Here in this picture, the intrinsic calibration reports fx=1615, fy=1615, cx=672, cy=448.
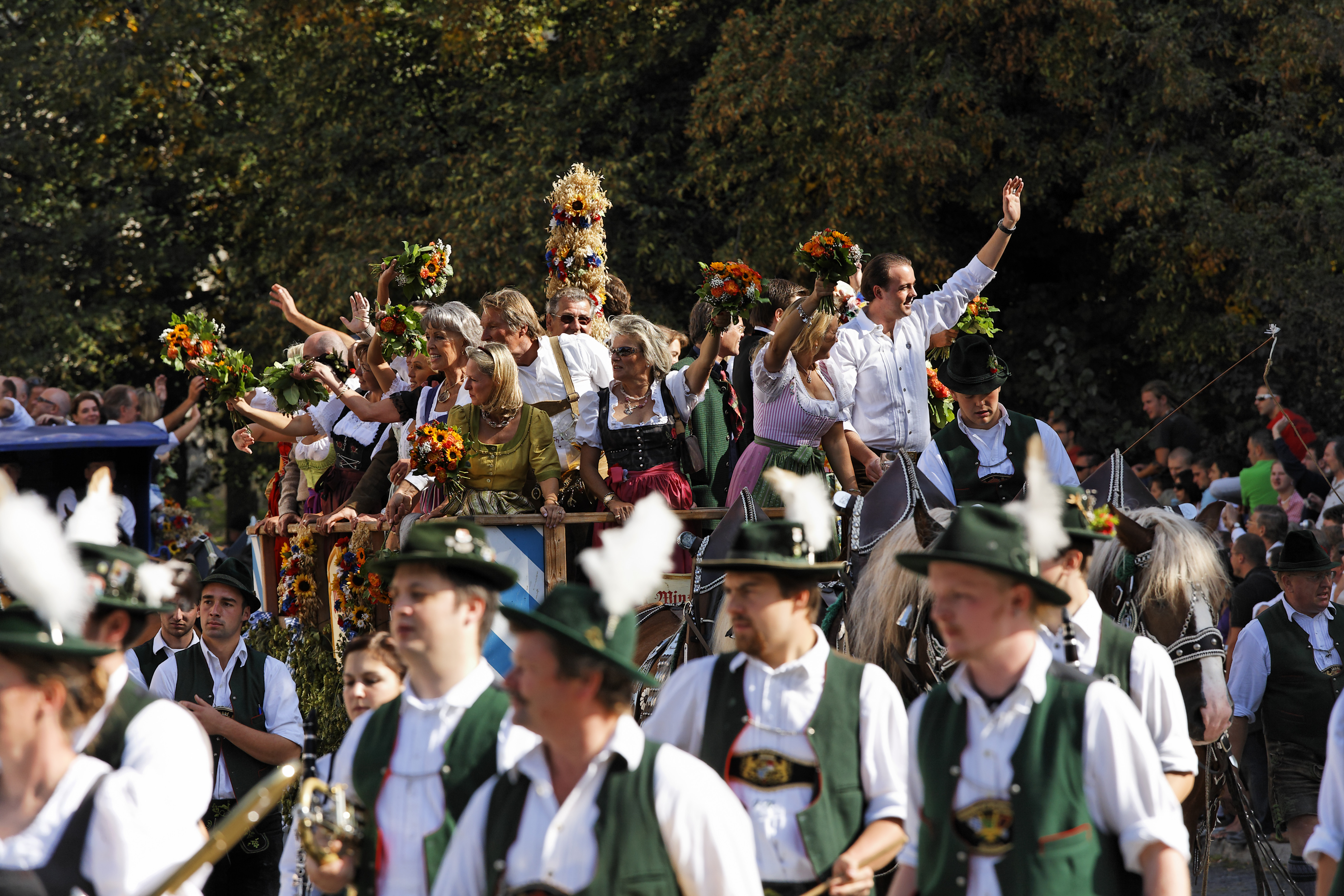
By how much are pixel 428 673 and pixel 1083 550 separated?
1805mm

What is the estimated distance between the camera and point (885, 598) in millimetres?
6273

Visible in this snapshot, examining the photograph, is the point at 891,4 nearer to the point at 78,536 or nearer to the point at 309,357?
the point at 309,357

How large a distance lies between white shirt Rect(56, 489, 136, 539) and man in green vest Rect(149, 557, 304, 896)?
17.1 ft

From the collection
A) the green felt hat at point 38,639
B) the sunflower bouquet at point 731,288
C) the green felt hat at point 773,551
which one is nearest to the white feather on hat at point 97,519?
the green felt hat at point 38,639

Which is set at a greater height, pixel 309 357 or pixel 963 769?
pixel 309 357

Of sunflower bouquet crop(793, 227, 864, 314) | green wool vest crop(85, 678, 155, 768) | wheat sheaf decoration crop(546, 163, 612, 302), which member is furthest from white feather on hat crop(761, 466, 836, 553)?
wheat sheaf decoration crop(546, 163, 612, 302)

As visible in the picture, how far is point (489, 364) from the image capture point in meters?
8.32

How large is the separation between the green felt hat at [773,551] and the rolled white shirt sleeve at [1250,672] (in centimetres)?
469

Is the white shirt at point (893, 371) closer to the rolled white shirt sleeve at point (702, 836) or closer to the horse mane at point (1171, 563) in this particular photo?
the horse mane at point (1171, 563)

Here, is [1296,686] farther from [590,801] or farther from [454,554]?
[590,801]

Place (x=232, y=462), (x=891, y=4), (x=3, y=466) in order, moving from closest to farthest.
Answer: (x=3, y=466) < (x=891, y=4) < (x=232, y=462)

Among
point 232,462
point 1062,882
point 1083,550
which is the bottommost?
point 1062,882

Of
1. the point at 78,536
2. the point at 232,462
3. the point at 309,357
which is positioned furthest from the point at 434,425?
the point at 232,462

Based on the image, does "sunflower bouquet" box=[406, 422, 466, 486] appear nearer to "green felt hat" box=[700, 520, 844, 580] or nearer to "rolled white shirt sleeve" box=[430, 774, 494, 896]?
"green felt hat" box=[700, 520, 844, 580]
